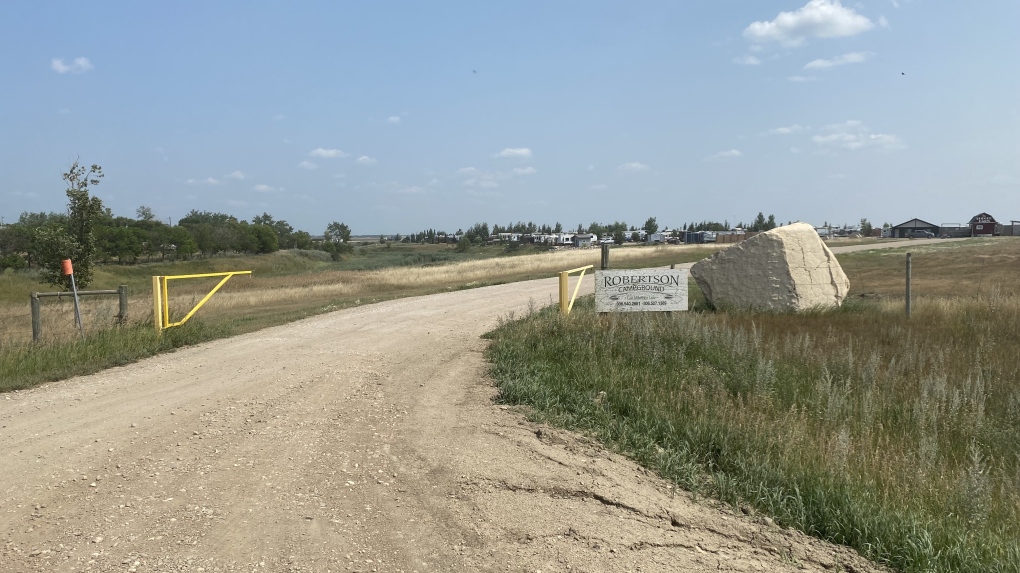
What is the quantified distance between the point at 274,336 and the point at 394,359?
12.3 feet

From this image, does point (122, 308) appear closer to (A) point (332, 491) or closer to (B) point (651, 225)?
(A) point (332, 491)

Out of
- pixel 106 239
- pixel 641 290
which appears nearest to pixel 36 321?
pixel 641 290

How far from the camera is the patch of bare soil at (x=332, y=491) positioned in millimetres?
4289

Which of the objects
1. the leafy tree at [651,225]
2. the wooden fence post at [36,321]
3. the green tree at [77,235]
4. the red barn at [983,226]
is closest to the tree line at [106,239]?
the green tree at [77,235]

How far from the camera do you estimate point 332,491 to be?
5.19m

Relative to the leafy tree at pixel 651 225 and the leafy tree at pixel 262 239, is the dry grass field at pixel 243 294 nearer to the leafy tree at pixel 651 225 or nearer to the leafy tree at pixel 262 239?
the leafy tree at pixel 262 239

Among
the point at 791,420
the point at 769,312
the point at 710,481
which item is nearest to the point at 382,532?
the point at 710,481

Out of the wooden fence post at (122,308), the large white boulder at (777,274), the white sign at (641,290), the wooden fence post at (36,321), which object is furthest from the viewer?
the large white boulder at (777,274)

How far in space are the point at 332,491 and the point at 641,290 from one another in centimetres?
978

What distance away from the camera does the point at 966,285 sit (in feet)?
75.2

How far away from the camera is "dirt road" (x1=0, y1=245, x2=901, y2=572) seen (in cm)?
429

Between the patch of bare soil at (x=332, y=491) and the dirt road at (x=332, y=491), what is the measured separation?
18 millimetres

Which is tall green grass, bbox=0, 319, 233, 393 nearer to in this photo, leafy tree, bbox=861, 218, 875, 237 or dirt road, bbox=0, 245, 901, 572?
dirt road, bbox=0, 245, 901, 572

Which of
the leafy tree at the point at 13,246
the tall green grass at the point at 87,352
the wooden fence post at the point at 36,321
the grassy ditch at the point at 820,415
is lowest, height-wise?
the grassy ditch at the point at 820,415
